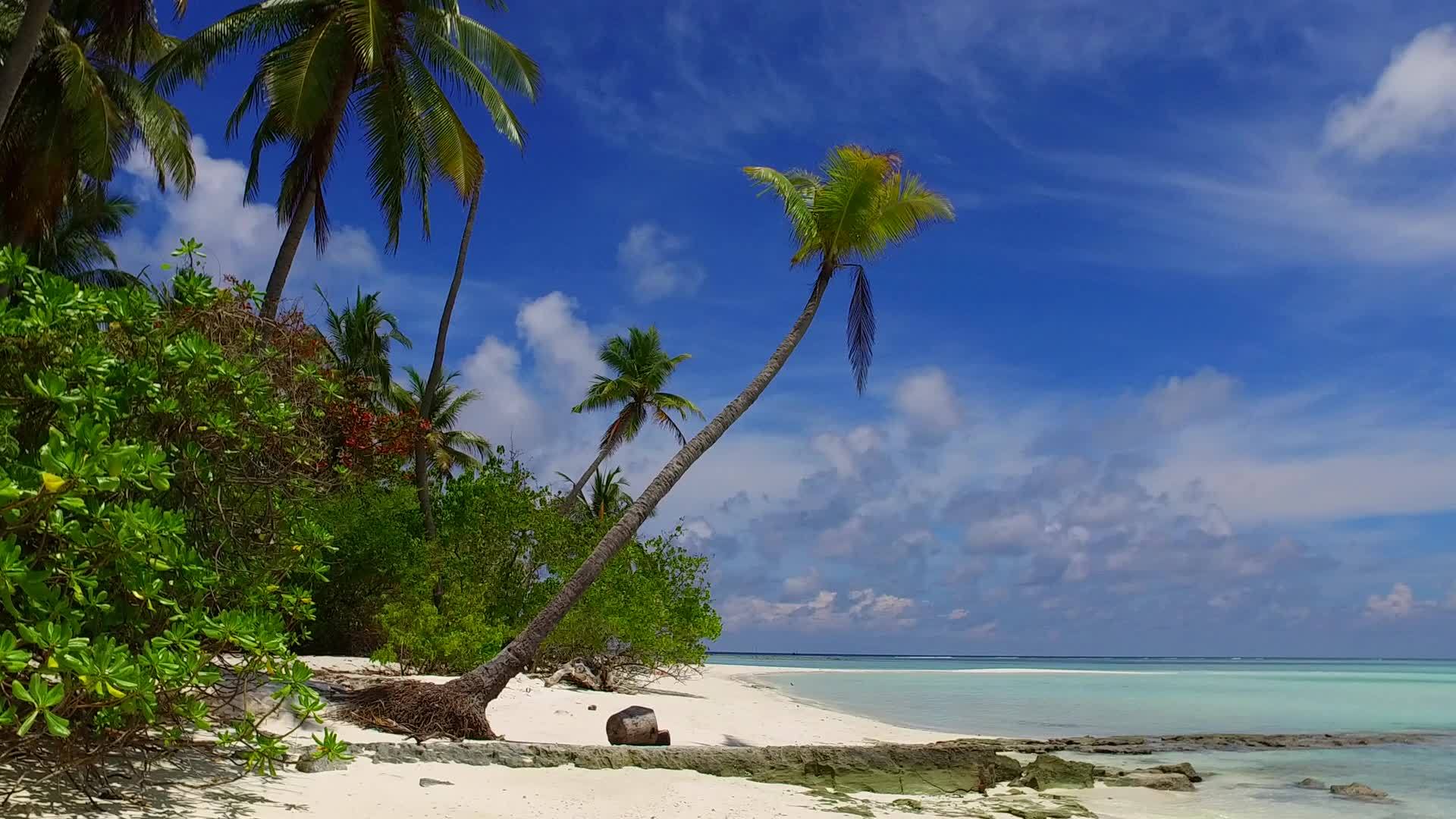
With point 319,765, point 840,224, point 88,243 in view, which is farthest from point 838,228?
point 88,243

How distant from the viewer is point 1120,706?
2797 centimetres

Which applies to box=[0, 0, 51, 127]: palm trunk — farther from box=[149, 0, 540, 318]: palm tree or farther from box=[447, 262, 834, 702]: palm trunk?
box=[447, 262, 834, 702]: palm trunk

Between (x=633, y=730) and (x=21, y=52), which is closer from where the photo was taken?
(x=633, y=730)

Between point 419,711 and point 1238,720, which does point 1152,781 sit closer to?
point 419,711

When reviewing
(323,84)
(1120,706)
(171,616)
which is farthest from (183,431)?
(1120,706)

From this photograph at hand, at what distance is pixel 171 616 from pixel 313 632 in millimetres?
14988

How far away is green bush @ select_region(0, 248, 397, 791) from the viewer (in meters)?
4.41

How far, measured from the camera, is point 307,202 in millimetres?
14547

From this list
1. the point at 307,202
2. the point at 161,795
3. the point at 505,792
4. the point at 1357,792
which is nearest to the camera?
the point at 161,795

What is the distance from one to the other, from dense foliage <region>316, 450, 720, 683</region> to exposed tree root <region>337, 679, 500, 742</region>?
5.34m

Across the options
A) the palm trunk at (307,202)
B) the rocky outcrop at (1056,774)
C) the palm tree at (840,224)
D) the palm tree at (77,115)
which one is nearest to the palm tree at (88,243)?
the palm tree at (77,115)

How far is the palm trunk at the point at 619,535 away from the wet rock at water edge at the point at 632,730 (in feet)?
4.87

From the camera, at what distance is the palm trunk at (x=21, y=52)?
1108 centimetres

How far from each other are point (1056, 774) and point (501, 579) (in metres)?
10.9
